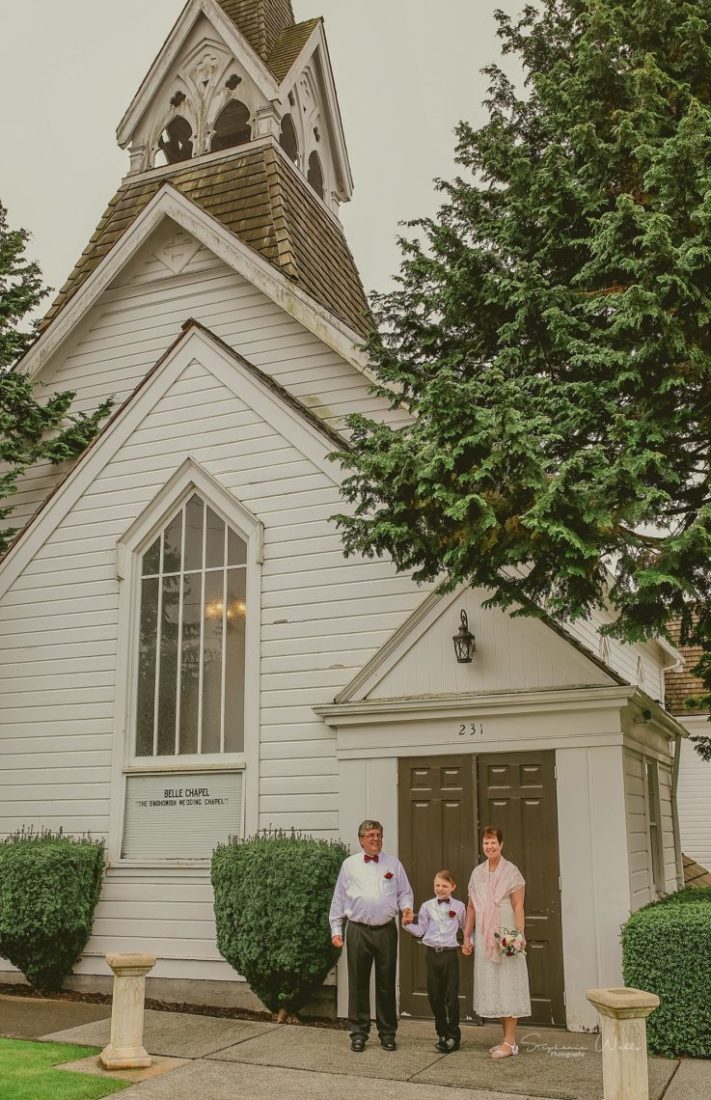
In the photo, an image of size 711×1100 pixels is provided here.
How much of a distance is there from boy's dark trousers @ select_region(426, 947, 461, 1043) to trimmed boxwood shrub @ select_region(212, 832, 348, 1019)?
1.59 meters

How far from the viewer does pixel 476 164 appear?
359 inches

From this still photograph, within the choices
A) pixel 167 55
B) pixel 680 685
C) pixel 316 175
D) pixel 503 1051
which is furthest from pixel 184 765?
pixel 680 685

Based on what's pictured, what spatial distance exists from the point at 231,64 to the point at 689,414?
1246 cm

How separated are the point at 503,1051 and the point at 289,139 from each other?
49.1 ft

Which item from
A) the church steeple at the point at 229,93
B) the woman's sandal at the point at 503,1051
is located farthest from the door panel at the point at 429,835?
the church steeple at the point at 229,93

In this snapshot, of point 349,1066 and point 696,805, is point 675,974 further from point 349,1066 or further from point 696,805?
point 696,805

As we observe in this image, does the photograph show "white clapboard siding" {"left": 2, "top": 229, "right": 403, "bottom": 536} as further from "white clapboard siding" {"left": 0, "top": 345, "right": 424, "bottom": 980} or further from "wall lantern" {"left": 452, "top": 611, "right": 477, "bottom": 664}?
"wall lantern" {"left": 452, "top": 611, "right": 477, "bottom": 664}

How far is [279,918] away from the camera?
906 centimetres

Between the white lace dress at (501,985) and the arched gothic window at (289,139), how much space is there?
44.8 ft

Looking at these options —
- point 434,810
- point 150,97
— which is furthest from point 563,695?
point 150,97

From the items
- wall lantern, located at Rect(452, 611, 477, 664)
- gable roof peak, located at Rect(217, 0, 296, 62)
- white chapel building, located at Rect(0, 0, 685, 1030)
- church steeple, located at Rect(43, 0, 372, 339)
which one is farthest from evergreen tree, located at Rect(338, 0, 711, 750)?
gable roof peak, located at Rect(217, 0, 296, 62)

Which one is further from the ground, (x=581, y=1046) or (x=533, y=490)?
(x=533, y=490)

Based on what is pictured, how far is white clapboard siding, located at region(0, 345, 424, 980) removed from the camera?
35.0 ft

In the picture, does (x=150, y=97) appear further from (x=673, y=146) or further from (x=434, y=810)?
(x=434, y=810)
